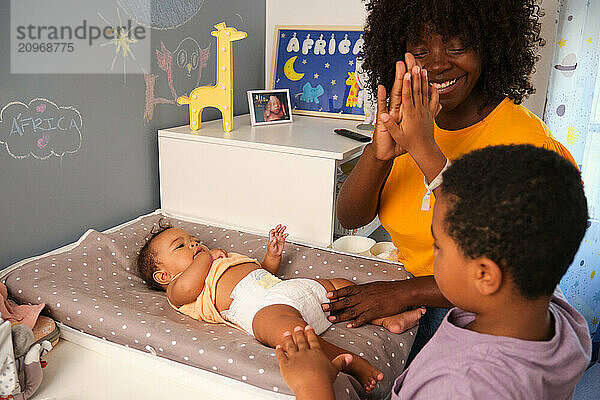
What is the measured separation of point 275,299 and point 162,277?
40cm

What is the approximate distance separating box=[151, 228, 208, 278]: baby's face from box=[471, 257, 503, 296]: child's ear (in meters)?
0.96

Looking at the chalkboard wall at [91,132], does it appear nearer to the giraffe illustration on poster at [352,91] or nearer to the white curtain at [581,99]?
the giraffe illustration on poster at [352,91]

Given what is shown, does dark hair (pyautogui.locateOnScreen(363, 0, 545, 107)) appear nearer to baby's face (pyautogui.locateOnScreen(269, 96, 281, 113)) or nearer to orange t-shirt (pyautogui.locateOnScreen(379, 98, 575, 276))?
orange t-shirt (pyautogui.locateOnScreen(379, 98, 575, 276))

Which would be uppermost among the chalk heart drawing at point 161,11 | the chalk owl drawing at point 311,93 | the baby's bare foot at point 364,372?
the chalk heart drawing at point 161,11

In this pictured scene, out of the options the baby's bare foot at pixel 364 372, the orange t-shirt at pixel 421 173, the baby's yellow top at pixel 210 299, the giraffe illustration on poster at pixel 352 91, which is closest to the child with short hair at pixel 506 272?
the baby's bare foot at pixel 364 372

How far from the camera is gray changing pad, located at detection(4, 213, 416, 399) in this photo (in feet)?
3.47

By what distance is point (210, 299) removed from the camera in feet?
4.41

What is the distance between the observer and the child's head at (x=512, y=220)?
25.2 inches

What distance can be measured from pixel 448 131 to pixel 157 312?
804 mm

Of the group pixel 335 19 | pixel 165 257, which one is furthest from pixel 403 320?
pixel 335 19

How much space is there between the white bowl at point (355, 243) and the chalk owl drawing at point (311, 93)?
2.07 ft

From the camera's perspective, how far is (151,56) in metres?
1.72

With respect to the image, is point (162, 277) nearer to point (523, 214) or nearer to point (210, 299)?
point (210, 299)

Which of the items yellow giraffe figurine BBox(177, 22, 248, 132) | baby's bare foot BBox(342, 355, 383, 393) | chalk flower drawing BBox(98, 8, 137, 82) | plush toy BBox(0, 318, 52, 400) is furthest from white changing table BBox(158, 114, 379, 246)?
plush toy BBox(0, 318, 52, 400)
